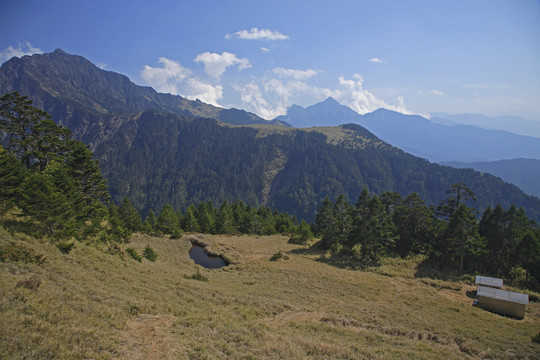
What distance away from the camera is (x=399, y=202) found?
183 feet

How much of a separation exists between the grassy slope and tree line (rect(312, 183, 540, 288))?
10957 mm

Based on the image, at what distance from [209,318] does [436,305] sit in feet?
80.5

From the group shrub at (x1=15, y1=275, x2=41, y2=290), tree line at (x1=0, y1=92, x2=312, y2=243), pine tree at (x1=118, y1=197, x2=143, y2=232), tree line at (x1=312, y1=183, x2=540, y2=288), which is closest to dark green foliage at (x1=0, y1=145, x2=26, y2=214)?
tree line at (x1=0, y1=92, x2=312, y2=243)

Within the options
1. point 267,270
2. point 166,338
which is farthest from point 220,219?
point 166,338

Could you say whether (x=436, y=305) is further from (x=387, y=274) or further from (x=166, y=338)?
(x=166, y=338)

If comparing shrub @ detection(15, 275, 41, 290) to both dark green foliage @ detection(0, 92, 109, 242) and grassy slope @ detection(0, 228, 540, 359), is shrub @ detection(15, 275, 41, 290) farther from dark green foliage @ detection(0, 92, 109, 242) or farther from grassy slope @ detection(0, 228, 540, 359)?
dark green foliage @ detection(0, 92, 109, 242)

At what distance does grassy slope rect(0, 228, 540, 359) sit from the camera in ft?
36.2

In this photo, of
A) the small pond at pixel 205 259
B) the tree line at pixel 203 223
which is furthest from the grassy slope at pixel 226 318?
the tree line at pixel 203 223

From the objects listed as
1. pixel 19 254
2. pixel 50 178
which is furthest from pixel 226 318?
pixel 50 178

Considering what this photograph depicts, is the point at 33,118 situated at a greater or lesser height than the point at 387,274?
greater

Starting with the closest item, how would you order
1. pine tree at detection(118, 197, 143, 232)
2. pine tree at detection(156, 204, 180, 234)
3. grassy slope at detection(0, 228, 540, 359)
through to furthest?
grassy slope at detection(0, 228, 540, 359)
pine tree at detection(118, 197, 143, 232)
pine tree at detection(156, 204, 180, 234)

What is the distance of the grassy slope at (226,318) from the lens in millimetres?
11023

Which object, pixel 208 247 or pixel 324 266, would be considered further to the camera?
pixel 208 247

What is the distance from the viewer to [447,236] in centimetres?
4206
